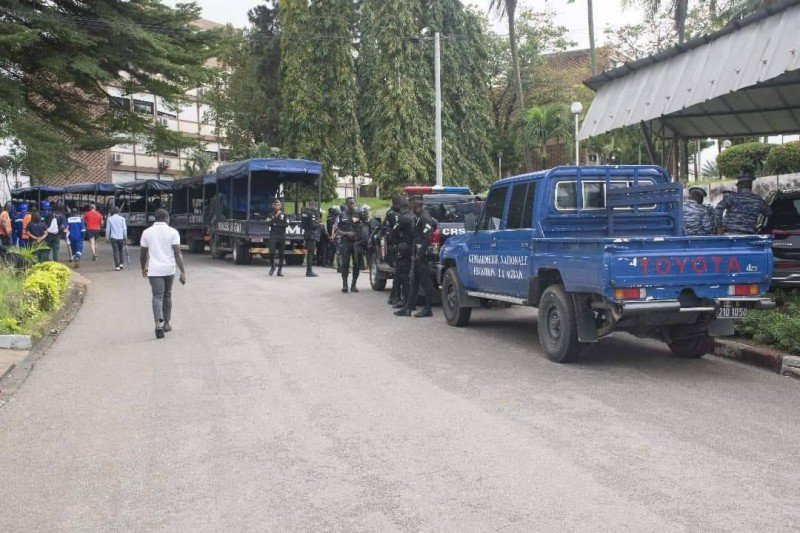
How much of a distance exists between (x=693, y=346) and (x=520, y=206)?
2702 mm

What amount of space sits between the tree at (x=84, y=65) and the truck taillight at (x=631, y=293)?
1842 cm

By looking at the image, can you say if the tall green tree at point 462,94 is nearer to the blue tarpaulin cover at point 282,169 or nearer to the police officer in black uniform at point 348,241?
the blue tarpaulin cover at point 282,169

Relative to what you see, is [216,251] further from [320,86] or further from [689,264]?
[689,264]

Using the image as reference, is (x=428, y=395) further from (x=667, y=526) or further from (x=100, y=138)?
(x=100, y=138)

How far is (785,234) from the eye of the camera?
449 inches

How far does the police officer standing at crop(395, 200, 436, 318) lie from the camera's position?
Answer: 525 inches

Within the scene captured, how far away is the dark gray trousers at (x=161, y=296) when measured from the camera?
11570 millimetres

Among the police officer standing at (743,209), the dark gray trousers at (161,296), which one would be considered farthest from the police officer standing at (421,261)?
the police officer standing at (743,209)

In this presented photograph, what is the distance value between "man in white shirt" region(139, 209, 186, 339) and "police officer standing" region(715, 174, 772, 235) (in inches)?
311

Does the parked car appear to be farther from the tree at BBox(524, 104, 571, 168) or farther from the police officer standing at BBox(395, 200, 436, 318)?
the tree at BBox(524, 104, 571, 168)

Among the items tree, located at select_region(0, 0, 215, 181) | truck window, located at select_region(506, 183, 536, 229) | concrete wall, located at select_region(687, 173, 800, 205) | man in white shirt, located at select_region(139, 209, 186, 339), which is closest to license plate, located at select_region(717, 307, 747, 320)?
truck window, located at select_region(506, 183, 536, 229)

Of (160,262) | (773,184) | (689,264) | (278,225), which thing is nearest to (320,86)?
(278,225)

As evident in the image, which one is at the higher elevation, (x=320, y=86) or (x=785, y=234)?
(x=320, y=86)

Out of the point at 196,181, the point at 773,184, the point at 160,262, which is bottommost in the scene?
the point at 160,262
